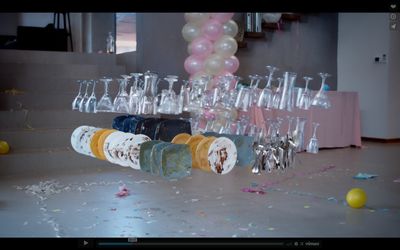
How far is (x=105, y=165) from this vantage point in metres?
3.64

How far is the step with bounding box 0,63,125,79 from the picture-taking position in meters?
4.21

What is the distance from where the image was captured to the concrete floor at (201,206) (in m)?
1.95

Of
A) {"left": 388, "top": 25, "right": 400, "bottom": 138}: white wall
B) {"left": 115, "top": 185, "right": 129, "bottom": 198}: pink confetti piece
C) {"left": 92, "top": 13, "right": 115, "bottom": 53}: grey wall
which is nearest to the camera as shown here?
{"left": 115, "top": 185, "right": 129, "bottom": 198}: pink confetti piece

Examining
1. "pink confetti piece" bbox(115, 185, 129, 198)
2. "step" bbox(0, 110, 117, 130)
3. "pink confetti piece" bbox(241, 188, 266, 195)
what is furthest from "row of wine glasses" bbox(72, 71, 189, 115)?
"step" bbox(0, 110, 117, 130)

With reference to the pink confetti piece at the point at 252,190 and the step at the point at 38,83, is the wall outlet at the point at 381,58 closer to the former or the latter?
the pink confetti piece at the point at 252,190

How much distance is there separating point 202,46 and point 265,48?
193cm

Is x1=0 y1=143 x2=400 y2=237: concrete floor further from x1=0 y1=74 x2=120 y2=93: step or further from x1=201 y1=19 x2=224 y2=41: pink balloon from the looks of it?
x1=201 y1=19 x2=224 y2=41: pink balloon

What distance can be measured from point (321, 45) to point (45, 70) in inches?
161

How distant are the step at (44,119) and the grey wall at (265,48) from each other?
1271mm

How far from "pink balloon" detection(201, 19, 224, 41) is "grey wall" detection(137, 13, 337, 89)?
0.43 m

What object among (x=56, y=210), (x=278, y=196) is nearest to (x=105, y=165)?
(x=56, y=210)

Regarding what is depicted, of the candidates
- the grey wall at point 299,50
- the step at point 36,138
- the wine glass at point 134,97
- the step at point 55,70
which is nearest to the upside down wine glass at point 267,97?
the wine glass at point 134,97

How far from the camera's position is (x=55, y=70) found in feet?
14.3
